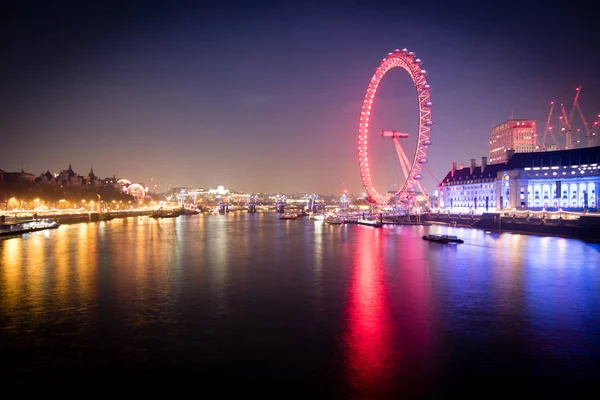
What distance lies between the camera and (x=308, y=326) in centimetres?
1622

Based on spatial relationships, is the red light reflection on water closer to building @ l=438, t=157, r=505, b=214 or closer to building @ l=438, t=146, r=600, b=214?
building @ l=438, t=146, r=600, b=214

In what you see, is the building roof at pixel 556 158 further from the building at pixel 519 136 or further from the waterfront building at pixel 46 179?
the waterfront building at pixel 46 179

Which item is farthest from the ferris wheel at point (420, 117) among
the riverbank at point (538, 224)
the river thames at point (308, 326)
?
the river thames at point (308, 326)

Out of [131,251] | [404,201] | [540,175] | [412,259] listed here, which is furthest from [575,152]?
[131,251]

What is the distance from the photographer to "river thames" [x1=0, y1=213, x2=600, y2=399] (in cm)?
1173

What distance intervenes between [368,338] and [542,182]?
263ft

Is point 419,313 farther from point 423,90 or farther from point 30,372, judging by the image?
point 423,90

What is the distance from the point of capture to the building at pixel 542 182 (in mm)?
76125

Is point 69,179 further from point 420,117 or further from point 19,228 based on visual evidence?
point 420,117

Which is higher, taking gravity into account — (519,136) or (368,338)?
(519,136)

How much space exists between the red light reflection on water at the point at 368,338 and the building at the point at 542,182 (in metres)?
59.9

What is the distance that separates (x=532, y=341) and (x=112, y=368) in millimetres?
12539

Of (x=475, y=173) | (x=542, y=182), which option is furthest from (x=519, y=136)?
(x=542, y=182)

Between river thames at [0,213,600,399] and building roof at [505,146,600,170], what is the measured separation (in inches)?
2194
